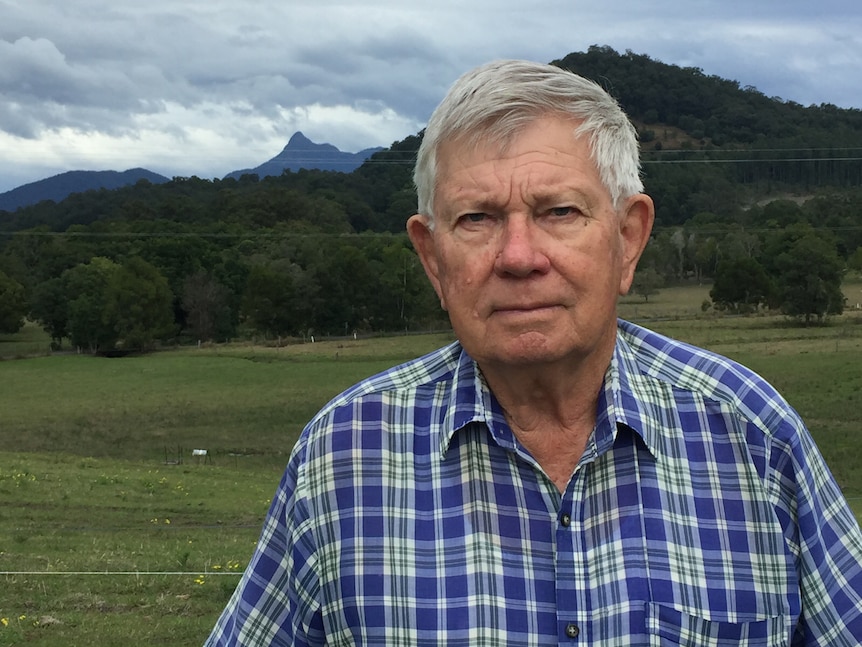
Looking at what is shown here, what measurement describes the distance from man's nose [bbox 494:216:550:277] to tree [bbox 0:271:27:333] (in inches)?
1482

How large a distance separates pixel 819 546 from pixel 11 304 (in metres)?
38.4

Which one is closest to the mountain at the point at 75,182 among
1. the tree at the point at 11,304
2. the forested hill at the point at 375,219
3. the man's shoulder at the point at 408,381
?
the forested hill at the point at 375,219

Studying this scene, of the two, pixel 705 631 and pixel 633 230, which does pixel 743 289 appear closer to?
pixel 633 230

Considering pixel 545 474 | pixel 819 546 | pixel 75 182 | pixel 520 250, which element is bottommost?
pixel 819 546

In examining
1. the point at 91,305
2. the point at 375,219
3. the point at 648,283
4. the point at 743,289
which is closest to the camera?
the point at 91,305

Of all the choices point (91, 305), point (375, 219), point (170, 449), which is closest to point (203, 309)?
point (91, 305)

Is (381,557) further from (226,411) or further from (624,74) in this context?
(624,74)

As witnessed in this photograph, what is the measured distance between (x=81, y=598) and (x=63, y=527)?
14.3ft

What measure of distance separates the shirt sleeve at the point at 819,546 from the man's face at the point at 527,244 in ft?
1.26

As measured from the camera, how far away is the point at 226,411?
29094 millimetres

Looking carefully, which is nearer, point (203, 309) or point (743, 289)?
point (203, 309)

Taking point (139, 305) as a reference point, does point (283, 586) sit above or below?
above

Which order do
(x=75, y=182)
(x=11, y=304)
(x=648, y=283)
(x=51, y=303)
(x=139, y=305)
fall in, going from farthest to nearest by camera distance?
(x=75, y=182), (x=648, y=283), (x=51, y=303), (x=11, y=304), (x=139, y=305)

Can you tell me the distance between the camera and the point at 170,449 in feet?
81.2
